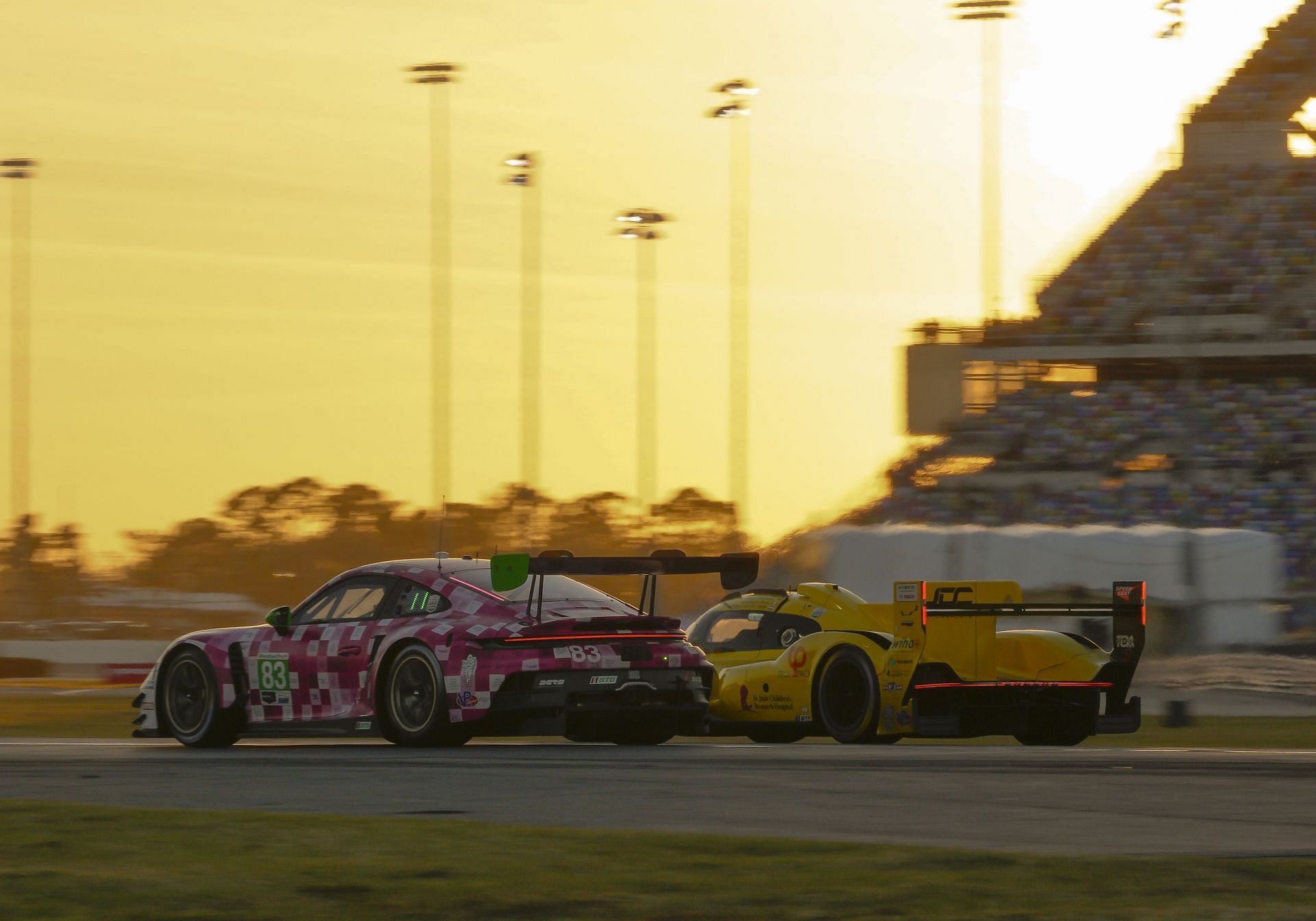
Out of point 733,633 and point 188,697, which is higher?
point 733,633

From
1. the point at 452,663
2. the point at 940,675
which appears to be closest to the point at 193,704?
the point at 452,663

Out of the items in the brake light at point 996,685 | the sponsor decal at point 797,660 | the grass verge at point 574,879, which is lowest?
the grass verge at point 574,879

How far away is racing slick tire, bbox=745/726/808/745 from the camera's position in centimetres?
1398

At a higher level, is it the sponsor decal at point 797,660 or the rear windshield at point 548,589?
the rear windshield at point 548,589

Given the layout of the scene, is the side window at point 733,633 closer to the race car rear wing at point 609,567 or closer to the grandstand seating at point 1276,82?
the race car rear wing at point 609,567

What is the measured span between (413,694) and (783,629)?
133 inches

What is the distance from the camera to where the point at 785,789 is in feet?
31.0

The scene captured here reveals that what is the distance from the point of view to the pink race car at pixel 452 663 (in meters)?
12.3

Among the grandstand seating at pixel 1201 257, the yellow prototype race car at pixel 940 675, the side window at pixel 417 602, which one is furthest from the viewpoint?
the grandstand seating at pixel 1201 257

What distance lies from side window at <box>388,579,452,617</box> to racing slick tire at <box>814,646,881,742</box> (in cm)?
270

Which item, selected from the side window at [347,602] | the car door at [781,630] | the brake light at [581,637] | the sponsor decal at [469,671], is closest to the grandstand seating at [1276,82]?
the car door at [781,630]

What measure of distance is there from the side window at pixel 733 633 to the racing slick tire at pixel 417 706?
9.47 feet

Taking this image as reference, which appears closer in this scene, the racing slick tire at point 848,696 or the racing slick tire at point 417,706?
the racing slick tire at point 417,706

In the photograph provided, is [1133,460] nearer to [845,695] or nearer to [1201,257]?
[1201,257]
